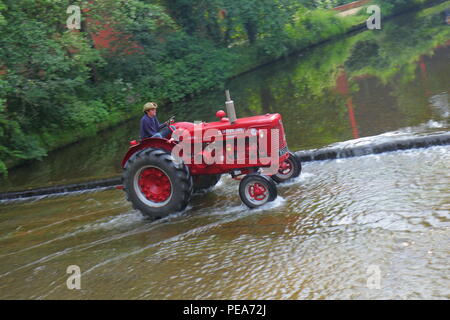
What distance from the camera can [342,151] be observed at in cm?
920

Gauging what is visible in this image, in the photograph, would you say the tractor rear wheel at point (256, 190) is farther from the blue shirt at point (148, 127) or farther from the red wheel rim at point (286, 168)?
the blue shirt at point (148, 127)

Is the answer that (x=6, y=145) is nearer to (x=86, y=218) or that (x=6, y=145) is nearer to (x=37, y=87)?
(x=37, y=87)

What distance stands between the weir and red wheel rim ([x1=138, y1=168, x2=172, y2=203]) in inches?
103

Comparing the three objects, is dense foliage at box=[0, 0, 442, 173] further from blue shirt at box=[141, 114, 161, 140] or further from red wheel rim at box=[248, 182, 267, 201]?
red wheel rim at box=[248, 182, 267, 201]

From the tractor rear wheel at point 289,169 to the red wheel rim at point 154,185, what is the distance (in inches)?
70.7

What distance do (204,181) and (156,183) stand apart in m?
0.95

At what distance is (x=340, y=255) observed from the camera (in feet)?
17.6

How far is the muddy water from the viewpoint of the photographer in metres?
4.98

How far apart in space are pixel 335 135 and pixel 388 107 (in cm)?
214

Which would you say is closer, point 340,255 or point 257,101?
point 340,255
